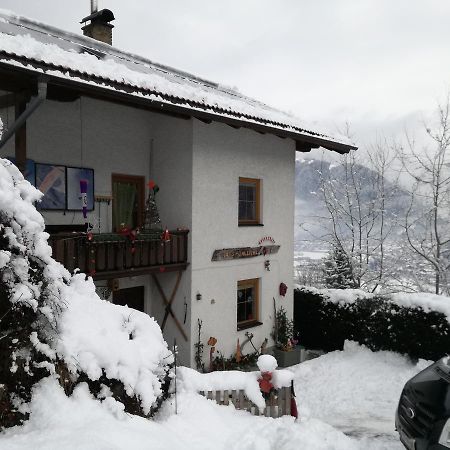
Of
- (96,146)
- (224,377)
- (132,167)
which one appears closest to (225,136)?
(132,167)

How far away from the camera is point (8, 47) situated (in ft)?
20.4

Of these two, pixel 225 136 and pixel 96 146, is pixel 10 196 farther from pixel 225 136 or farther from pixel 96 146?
pixel 225 136

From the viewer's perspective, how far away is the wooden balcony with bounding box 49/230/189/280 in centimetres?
773

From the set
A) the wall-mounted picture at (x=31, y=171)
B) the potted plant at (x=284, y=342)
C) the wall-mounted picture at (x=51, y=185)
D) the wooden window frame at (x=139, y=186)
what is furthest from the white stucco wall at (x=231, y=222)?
the wall-mounted picture at (x=31, y=171)

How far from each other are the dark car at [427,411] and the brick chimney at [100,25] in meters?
12.9

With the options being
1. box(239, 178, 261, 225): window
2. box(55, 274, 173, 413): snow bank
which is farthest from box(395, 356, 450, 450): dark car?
box(239, 178, 261, 225): window

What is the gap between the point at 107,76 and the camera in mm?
7383

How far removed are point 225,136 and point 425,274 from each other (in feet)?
49.5

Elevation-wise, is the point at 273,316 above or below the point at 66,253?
below

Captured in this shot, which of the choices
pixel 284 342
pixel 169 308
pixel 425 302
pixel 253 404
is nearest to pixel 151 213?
pixel 169 308

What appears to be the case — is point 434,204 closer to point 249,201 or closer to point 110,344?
point 249,201

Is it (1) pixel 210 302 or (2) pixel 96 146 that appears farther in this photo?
(1) pixel 210 302

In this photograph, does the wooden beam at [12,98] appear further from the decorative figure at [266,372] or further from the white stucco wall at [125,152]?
the decorative figure at [266,372]

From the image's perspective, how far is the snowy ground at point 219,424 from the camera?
3832mm
